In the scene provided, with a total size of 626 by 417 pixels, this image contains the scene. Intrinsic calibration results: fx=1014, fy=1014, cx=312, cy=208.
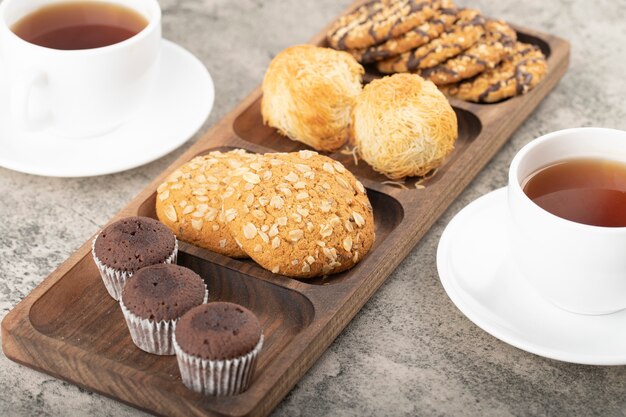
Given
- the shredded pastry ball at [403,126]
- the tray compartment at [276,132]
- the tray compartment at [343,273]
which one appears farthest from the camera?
the tray compartment at [276,132]

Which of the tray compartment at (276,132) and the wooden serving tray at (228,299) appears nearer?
the wooden serving tray at (228,299)

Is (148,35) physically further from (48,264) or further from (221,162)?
(48,264)

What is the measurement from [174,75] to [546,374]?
136 centimetres

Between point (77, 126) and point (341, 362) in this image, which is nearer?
point (341, 362)

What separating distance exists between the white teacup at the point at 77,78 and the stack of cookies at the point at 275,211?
1.14 ft

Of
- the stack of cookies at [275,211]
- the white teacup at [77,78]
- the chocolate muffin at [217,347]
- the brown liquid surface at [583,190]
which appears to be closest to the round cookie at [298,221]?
the stack of cookies at [275,211]

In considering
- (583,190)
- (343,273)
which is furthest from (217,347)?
(583,190)

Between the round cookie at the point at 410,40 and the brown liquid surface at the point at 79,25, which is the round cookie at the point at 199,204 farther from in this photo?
the round cookie at the point at 410,40

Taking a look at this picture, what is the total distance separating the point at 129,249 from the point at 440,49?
1.08 m

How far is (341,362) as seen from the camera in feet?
6.64

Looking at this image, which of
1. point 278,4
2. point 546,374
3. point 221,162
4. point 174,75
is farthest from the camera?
point 278,4

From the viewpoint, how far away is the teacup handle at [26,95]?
243 centimetres

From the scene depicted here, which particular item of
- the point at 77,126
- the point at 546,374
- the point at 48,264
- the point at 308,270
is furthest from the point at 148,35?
the point at 546,374

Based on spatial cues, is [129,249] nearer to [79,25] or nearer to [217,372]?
[217,372]
